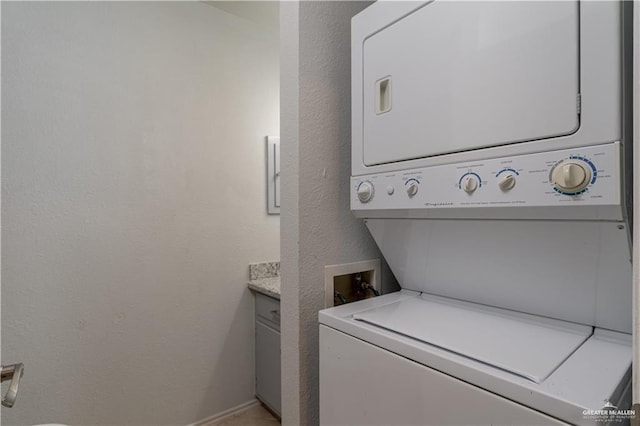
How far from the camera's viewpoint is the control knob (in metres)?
1.16

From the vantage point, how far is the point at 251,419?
2.34 meters

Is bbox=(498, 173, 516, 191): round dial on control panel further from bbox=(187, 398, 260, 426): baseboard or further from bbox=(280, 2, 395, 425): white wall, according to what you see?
bbox=(187, 398, 260, 426): baseboard

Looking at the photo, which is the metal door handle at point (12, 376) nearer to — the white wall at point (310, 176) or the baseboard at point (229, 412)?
the white wall at point (310, 176)

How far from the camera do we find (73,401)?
1.82 meters

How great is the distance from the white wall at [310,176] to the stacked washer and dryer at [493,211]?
15 centimetres

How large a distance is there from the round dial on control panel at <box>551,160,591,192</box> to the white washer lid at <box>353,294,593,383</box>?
398 millimetres

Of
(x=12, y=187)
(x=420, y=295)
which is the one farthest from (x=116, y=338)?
(x=420, y=295)

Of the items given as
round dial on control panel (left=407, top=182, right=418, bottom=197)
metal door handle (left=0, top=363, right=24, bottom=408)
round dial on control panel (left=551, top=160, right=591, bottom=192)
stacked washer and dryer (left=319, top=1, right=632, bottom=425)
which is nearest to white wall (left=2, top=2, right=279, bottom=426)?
metal door handle (left=0, top=363, right=24, bottom=408)

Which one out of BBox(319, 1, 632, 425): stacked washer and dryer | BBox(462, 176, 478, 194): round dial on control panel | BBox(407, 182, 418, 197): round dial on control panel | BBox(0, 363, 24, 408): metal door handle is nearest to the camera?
BBox(319, 1, 632, 425): stacked washer and dryer

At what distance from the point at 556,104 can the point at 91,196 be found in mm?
2154

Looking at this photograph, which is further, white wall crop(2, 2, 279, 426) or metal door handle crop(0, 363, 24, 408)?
white wall crop(2, 2, 279, 426)

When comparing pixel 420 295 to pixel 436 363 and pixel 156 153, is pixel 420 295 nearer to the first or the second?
pixel 436 363

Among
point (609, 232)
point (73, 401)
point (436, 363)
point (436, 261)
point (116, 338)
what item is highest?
point (609, 232)

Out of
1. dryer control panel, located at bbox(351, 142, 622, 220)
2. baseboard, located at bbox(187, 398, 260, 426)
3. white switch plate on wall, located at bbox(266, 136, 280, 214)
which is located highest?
white switch plate on wall, located at bbox(266, 136, 280, 214)
